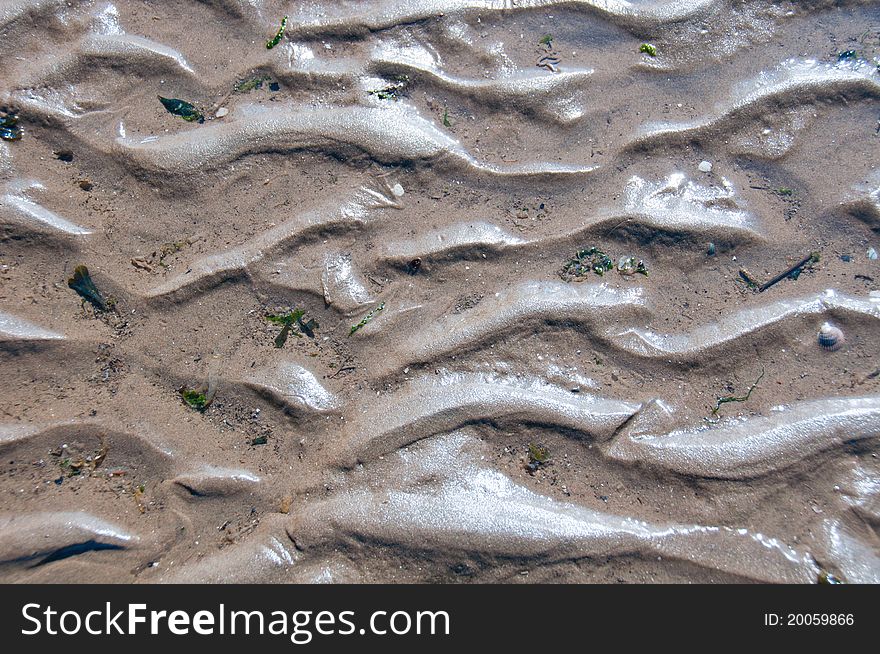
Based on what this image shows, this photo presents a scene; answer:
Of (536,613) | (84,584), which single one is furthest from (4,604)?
(536,613)

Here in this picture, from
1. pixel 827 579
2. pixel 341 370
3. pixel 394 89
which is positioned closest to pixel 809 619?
pixel 827 579

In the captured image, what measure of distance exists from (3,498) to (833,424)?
2.84 m

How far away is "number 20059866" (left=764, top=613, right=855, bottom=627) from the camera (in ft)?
5.38

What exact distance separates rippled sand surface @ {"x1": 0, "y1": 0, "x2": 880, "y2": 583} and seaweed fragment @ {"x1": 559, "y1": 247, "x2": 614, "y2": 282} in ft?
0.08

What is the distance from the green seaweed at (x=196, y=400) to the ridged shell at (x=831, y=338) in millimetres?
2287

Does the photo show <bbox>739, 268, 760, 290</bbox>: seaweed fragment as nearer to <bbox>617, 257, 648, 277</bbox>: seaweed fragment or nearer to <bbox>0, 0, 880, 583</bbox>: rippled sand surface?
<bbox>0, 0, 880, 583</bbox>: rippled sand surface

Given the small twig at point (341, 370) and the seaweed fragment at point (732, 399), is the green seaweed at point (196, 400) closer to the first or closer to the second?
the small twig at point (341, 370)

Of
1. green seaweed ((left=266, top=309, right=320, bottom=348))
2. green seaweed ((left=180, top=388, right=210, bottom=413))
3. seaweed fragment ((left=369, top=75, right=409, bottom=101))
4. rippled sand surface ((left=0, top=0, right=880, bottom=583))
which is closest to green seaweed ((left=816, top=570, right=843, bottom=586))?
rippled sand surface ((left=0, top=0, right=880, bottom=583))

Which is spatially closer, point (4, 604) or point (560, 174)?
point (4, 604)

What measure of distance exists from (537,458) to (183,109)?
1992mm

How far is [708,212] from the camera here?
2115 mm

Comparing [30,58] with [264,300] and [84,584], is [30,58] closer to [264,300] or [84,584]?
[264,300]

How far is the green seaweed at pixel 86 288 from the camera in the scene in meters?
1.93

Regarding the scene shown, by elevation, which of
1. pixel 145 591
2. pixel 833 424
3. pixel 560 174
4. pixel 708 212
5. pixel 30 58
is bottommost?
pixel 145 591
